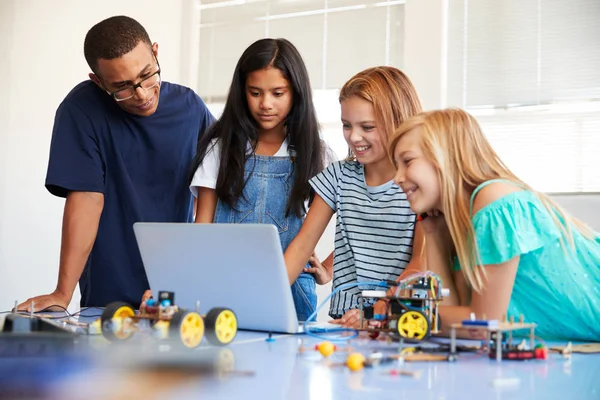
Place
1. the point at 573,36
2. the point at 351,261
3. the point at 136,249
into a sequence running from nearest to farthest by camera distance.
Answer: the point at 351,261 < the point at 136,249 < the point at 573,36

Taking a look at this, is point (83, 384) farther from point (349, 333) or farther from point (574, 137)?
point (574, 137)

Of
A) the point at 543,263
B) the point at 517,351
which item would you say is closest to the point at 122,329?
the point at 517,351

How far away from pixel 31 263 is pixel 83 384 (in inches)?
115

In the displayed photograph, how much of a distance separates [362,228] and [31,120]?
2.35 meters

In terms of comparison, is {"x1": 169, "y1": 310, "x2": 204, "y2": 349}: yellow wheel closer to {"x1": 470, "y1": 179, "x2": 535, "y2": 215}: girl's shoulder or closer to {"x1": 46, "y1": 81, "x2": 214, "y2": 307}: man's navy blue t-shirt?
{"x1": 470, "y1": 179, "x2": 535, "y2": 215}: girl's shoulder

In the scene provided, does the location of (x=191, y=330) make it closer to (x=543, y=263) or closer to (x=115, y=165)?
(x=543, y=263)

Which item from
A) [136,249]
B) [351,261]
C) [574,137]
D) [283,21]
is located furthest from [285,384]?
[283,21]

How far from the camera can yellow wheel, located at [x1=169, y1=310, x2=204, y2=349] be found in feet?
2.99

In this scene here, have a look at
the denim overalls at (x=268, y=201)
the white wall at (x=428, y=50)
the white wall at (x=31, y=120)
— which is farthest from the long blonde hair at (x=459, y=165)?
the white wall at (x=31, y=120)

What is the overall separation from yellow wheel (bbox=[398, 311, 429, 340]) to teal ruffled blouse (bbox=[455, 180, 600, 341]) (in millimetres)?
168

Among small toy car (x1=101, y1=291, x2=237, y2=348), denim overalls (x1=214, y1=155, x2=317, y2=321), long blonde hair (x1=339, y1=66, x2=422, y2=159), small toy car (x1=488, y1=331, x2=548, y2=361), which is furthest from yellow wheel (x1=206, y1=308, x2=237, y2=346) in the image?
denim overalls (x1=214, y1=155, x2=317, y2=321)

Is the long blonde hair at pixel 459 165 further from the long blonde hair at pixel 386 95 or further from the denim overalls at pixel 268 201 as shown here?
the denim overalls at pixel 268 201

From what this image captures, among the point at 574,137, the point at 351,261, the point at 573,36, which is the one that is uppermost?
the point at 573,36

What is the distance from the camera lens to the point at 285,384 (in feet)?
2.47
